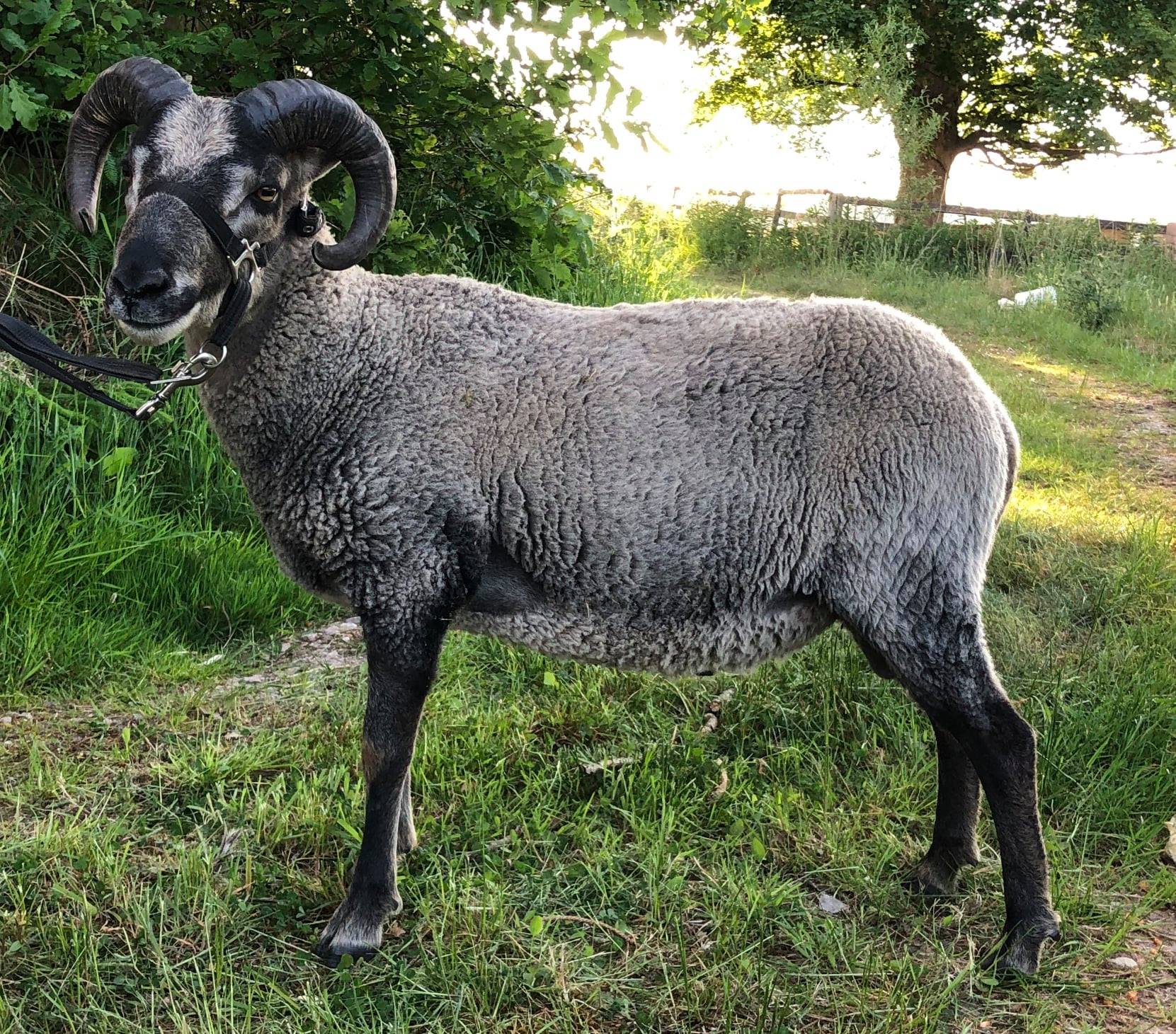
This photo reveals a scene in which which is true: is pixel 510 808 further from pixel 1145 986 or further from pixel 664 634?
pixel 1145 986

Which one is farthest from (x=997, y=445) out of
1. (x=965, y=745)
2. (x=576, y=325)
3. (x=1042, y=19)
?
(x=1042, y=19)

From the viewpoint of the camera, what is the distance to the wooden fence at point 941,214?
1595 cm

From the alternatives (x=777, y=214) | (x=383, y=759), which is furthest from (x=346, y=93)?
(x=777, y=214)

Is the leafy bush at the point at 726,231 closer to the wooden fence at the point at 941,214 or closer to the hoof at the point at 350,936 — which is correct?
the wooden fence at the point at 941,214

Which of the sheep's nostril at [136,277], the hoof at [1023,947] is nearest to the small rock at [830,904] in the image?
the hoof at [1023,947]

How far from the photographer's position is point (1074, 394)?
9375 millimetres

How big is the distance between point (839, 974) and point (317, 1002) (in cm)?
145

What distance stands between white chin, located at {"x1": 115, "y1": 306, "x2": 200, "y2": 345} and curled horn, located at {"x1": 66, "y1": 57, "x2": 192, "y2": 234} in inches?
27.0

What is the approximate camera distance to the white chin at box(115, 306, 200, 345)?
280 centimetres

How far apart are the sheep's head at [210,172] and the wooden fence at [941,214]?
14708 millimetres

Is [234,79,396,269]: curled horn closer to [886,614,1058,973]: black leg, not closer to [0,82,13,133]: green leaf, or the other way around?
[886,614,1058,973]: black leg

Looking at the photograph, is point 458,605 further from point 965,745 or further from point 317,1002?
point 965,745

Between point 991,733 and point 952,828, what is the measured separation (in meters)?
0.51

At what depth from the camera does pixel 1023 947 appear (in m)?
3.12
